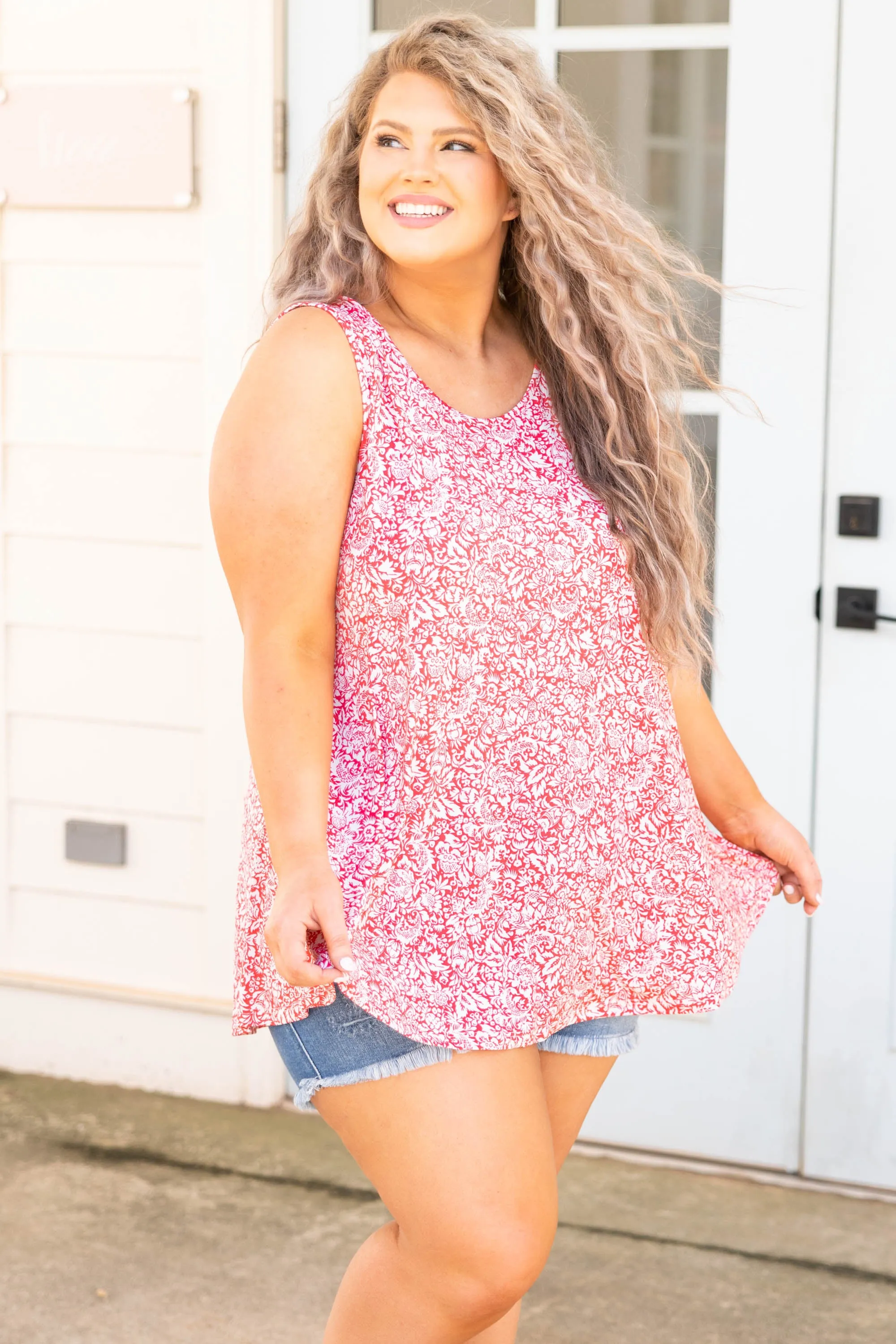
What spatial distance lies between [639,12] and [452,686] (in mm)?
1656

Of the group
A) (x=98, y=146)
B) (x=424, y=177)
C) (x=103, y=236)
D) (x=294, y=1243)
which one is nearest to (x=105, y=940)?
(x=294, y=1243)

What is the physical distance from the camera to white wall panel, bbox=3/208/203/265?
2912 millimetres

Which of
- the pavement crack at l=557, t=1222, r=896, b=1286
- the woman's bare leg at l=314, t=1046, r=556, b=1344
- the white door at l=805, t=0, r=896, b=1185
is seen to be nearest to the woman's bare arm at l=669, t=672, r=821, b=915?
the woman's bare leg at l=314, t=1046, r=556, b=1344

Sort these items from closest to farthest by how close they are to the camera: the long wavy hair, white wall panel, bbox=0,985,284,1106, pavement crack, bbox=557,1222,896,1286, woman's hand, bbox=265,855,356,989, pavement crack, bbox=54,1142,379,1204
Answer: woman's hand, bbox=265,855,356,989
the long wavy hair
pavement crack, bbox=557,1222,896,1286
pavement crack, bbox=54,1142,379,1204
white wall panel, bbox=0,985,284,1106

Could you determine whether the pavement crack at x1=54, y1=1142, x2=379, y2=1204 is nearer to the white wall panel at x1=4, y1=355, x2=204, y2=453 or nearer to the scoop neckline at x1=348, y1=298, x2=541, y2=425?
the white wall panel at x1=4, y1=355, x2=204, y2=453

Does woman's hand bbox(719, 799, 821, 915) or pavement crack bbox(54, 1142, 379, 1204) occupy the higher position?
woman's hand bbox(719, 799, 821, 915)

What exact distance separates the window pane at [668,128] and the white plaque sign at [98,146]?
71cm

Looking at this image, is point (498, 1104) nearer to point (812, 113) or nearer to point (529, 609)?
point (529, 609)

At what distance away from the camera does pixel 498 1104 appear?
1.45m

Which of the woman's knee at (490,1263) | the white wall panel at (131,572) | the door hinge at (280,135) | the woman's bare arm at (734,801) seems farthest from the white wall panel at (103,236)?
the woman's knee at (490,1263)

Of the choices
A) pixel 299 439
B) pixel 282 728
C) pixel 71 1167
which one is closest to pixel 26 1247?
pixel 71 1167

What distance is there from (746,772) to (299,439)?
0.68 metres

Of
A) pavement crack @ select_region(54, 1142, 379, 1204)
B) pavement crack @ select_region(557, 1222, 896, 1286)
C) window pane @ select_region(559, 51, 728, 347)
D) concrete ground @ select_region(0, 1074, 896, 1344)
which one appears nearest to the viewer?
concrete ground @ select_region(0, 1074, 896, 1344)

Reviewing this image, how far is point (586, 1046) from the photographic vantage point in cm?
161
